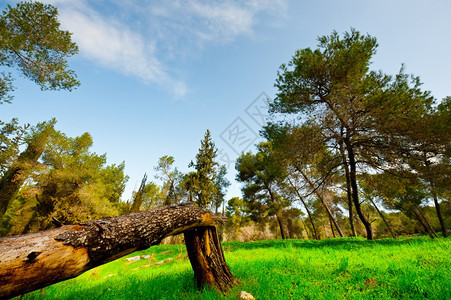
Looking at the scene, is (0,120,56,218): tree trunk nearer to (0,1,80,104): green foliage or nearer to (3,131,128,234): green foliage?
(3,131,128,234): green foliage

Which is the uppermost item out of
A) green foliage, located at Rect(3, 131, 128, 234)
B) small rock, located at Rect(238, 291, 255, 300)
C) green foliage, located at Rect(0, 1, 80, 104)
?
green foliage, located at Rect(0, 1, 80, 104)

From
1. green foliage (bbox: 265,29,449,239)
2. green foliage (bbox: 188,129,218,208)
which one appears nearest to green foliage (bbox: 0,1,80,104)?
green foliage (bbox: 265,29,449,239)

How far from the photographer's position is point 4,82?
8.28 metres

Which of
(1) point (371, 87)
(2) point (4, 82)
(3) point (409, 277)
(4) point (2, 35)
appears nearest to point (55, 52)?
(4) point (2, 35)

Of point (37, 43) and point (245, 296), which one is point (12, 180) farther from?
point (245, 296)

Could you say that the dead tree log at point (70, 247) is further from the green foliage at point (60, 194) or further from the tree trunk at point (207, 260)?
the green foliage at point (60, 194)

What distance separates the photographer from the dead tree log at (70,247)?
1.34 m

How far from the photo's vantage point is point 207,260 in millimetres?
3354

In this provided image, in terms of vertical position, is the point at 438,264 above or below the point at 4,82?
below

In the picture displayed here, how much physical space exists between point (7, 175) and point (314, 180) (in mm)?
24599

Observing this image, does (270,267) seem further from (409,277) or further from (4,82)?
(4,82)

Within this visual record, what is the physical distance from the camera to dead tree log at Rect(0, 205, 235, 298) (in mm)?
1345

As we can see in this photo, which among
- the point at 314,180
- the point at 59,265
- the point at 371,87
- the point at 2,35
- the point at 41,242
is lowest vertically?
the point at 59,265

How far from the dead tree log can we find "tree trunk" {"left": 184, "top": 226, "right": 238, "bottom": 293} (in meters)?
0.80
